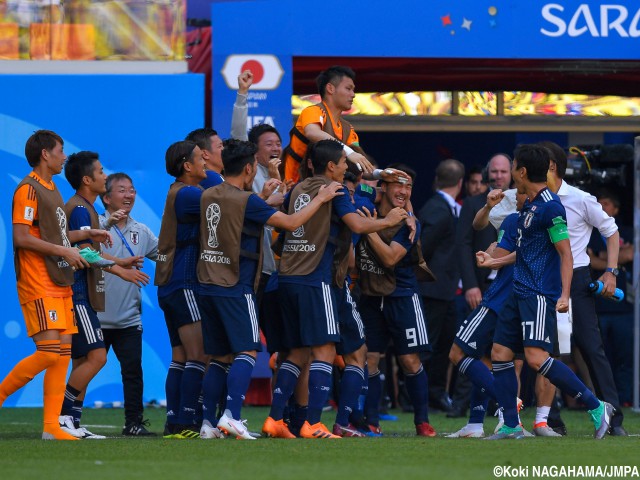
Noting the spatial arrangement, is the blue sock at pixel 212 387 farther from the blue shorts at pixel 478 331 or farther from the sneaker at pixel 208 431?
the blue shorts at pixel 478 331

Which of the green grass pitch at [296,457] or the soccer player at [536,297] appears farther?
the soccer player at [536,297]

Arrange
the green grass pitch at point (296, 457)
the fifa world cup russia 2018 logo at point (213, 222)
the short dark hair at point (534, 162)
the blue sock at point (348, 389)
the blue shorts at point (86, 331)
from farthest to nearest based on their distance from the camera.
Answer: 1. the blue shorts at point (86, 331)
2. the blue sock at point (348, 389)
3. the fifa world cup russia 2018 logo at point (213, 222)
4. the short dark hair at point (534, 162)
5. the green grass pitch at point (296, 457)

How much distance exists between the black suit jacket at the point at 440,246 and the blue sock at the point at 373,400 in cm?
267

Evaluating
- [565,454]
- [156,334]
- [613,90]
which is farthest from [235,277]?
[613,90]

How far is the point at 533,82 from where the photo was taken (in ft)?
48.0

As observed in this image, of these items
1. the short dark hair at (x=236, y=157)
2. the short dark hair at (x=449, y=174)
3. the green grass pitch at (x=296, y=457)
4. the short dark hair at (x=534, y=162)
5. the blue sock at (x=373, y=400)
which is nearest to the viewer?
the green grass pitch at (x=296, y=457)

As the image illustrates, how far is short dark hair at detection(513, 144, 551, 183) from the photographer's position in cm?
884

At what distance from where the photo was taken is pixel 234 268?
8930 mm

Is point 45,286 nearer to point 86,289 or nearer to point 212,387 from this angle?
point 86,289

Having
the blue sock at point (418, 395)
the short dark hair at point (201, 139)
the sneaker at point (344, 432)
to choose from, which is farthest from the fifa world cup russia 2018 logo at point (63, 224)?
the blue sock at point (418, 395)

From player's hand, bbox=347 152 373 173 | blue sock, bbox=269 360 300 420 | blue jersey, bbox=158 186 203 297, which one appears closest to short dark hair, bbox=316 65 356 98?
player's hand, bbox=347 152 373 173

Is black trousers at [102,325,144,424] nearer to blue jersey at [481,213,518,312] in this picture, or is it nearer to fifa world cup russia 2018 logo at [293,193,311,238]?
fifa world cup russia 2018 logo at [293,193,311,238]

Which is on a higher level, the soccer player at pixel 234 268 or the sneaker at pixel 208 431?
the soccer player at pixel 234 268

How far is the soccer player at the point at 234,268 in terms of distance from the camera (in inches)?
348
